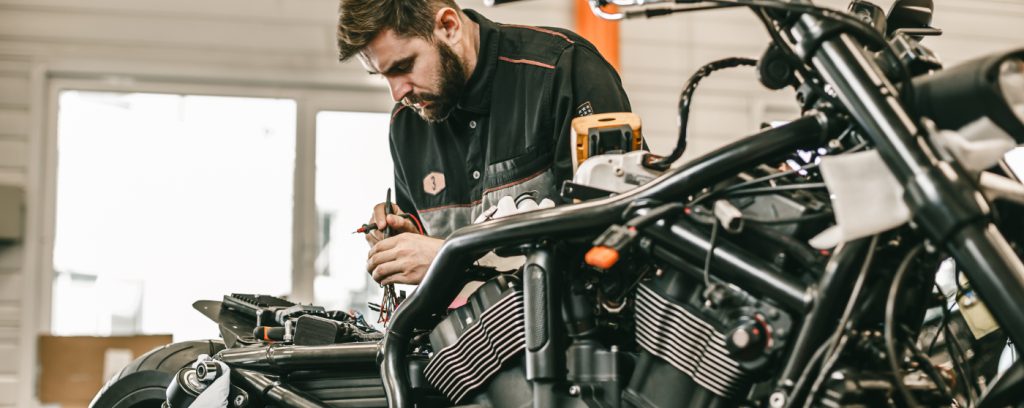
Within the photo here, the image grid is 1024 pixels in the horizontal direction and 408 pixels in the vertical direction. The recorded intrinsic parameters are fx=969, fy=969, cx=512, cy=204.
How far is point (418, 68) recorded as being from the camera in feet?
8.46

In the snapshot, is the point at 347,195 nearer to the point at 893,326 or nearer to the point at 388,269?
the point at 388,269

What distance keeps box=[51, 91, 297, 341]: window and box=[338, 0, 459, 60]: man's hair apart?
247 centimetres

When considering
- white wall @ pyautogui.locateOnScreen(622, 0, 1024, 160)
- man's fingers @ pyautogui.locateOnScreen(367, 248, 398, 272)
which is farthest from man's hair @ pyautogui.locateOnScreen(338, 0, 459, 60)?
white wall @ pyautogui.locateOnScreen(622, 0, 1024, 160)

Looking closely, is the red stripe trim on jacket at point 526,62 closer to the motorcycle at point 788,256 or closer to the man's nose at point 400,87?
the man's nose at point 400,87

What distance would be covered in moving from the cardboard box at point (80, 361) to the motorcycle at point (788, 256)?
3049 mm

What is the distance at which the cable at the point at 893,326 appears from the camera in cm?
111

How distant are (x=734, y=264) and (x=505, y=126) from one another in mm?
1353

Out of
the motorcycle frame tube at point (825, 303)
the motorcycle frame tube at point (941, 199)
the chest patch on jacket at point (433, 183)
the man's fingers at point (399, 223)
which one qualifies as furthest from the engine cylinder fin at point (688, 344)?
→ the chest patch on jacket at point (433, 183)

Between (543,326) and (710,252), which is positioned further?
(543,326)

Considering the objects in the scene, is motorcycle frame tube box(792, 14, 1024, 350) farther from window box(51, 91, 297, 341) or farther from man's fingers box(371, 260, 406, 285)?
window box(51, 91, 297, 341)

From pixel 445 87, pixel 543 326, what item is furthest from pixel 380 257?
pixel 445 87

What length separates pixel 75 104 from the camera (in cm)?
480

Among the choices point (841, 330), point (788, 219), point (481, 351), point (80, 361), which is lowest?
point (80, 361)

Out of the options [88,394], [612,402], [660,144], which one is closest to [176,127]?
[88,394]
